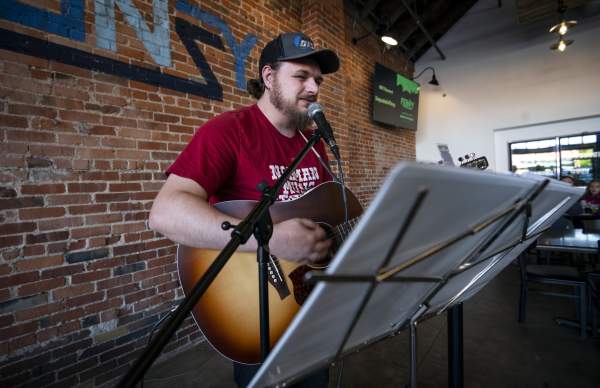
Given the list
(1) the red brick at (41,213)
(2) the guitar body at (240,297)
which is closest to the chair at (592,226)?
(2) the guitar body at (240,297)

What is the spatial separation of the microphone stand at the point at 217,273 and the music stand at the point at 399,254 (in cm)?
21

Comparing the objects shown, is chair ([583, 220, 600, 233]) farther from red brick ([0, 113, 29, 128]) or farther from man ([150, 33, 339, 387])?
red brick ([0, 113, 29, 128])

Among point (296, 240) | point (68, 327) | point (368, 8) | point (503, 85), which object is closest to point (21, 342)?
point (68, 327)

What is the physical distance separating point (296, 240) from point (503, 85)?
288 inches

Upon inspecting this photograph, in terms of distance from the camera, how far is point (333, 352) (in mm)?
647

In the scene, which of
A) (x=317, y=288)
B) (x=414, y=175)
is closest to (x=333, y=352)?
(x=317, y=288)

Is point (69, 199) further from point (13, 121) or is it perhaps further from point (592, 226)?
point (592, 226)

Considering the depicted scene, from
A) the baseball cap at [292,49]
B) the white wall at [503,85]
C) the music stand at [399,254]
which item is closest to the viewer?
the music stand at [399,254]

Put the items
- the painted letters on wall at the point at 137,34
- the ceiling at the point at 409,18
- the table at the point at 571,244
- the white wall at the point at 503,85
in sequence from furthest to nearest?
the white wall at the point at 503,85, the ceiling at the point at 409,18, the table at the point at 571,244, the painted letters on wall at the point at 137,34

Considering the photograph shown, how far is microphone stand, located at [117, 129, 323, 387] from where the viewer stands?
56cm

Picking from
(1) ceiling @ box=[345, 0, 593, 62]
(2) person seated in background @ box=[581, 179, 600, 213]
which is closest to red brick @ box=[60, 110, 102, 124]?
(1) ceiling @ box=[345, 0, 593, 62]

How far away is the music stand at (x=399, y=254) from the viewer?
430 millimetres

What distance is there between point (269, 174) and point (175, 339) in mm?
1960

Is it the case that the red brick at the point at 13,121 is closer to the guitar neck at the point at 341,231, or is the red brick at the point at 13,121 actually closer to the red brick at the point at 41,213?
the red brick at the point at 41,213
